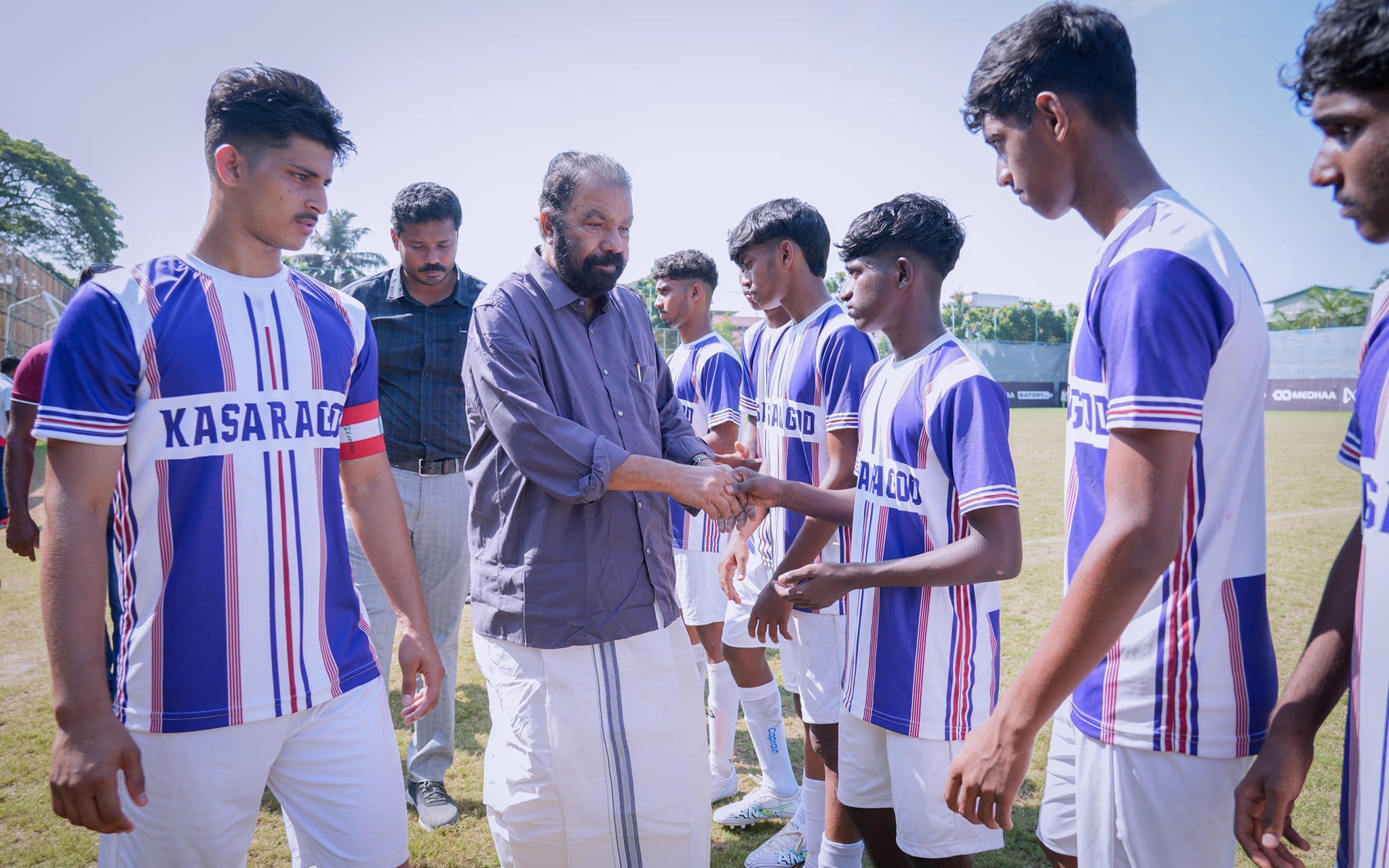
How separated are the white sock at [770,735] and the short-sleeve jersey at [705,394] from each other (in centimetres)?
99

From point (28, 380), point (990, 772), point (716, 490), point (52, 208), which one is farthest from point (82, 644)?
point (52, 208)

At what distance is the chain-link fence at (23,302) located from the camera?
23156 mm

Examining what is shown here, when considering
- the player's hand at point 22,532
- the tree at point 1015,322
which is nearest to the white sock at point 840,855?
the player's hand at point 22,532

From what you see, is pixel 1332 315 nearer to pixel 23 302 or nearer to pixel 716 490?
pixel 716 490

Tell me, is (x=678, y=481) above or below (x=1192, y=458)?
below

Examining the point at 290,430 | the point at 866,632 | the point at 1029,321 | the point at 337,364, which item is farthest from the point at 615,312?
the point at 1029,321

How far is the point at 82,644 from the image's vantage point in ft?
6.02

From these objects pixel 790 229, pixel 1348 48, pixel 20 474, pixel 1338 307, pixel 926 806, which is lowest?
pixel 926 806

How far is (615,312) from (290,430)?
4.11 feet

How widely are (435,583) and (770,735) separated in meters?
2.06

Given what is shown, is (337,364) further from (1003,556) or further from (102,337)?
(1003,556)

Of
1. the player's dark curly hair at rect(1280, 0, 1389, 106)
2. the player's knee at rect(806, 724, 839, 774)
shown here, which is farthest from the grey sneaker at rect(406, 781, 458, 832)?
the player's dark curly hair at rect(1280, 0, 1389, 106)

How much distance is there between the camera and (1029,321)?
59094 mm

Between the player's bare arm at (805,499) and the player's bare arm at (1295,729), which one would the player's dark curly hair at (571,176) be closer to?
the player's bare arm at (805,499)
